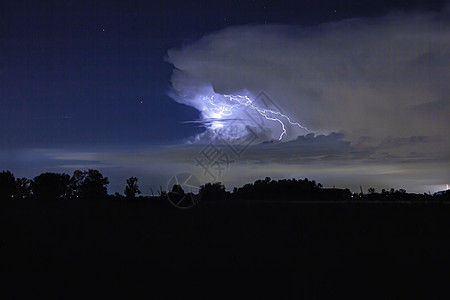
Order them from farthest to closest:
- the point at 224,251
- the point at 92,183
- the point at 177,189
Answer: the point at 92,183, the point at 177,189, the point at 224,251

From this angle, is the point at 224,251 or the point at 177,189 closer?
the point at 224,251

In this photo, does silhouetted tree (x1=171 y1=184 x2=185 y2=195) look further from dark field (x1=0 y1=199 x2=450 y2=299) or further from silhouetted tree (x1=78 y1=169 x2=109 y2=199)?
silhouetted tree (x1=78 y1=169 x2=109 y2=199)

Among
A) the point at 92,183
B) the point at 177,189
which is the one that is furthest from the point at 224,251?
the point at 92,183

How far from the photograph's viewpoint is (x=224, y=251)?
13.6 metres

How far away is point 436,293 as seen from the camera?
9367mm

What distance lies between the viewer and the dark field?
385 inches

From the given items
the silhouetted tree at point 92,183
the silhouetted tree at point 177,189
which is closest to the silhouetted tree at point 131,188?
the silhouetted tree at point 177,189

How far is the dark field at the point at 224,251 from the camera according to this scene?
9.79 metres

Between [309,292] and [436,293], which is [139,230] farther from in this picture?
[436,293]

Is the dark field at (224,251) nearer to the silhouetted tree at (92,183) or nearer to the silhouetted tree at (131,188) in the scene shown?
the silhouetted tree at (131,188)

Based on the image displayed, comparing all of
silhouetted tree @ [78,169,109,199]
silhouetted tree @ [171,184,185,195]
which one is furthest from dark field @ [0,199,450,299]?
silhouetted tree @ [78,169,109,199]

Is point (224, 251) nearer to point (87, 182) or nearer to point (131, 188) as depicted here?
point (131, 188)

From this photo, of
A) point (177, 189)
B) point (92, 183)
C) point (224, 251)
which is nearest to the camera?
point (224, 251)

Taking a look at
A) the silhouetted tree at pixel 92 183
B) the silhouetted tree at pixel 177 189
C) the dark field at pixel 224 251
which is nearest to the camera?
the dark field at pixel 224 251
